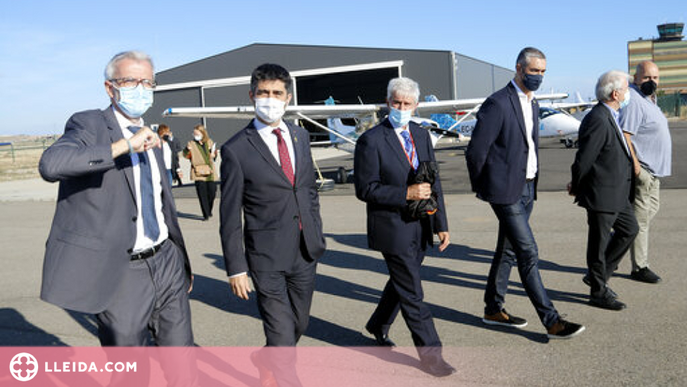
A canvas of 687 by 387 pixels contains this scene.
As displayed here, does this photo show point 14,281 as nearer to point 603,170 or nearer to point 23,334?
point 23,334

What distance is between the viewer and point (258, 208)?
3025 mm

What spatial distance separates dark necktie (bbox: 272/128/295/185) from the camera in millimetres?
3055

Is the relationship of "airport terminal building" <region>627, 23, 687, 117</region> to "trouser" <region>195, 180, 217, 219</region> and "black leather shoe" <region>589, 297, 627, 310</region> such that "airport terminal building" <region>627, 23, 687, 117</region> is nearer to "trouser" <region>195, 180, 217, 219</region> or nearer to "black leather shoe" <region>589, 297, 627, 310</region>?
"trouser" <region>195, 180, 217, 219</region>

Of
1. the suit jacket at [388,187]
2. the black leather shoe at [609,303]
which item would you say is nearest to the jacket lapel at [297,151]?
the suit jacket at [388,187]

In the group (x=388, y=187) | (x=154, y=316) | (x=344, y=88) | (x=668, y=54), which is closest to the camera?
(x=154, y=316)

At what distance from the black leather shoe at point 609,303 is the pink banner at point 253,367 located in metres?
1.61

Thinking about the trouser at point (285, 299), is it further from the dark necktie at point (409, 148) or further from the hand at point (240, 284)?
the dark necktie at point (409, 148)

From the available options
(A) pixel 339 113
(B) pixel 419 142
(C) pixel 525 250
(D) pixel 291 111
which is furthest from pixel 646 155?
(A) pixel 339 113

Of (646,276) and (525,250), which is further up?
(525,250)

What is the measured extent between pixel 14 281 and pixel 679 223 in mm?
8457

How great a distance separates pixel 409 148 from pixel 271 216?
1.11m

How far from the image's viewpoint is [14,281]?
21.4 feet

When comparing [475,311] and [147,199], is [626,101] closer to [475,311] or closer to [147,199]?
[475,311]

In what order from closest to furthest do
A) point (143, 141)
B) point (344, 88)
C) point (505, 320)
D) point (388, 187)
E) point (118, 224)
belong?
1. point (143, 141)
2. point (118, 224)
3. point (388, 187)
4. point (505, 320)
5. point (344, 88)
